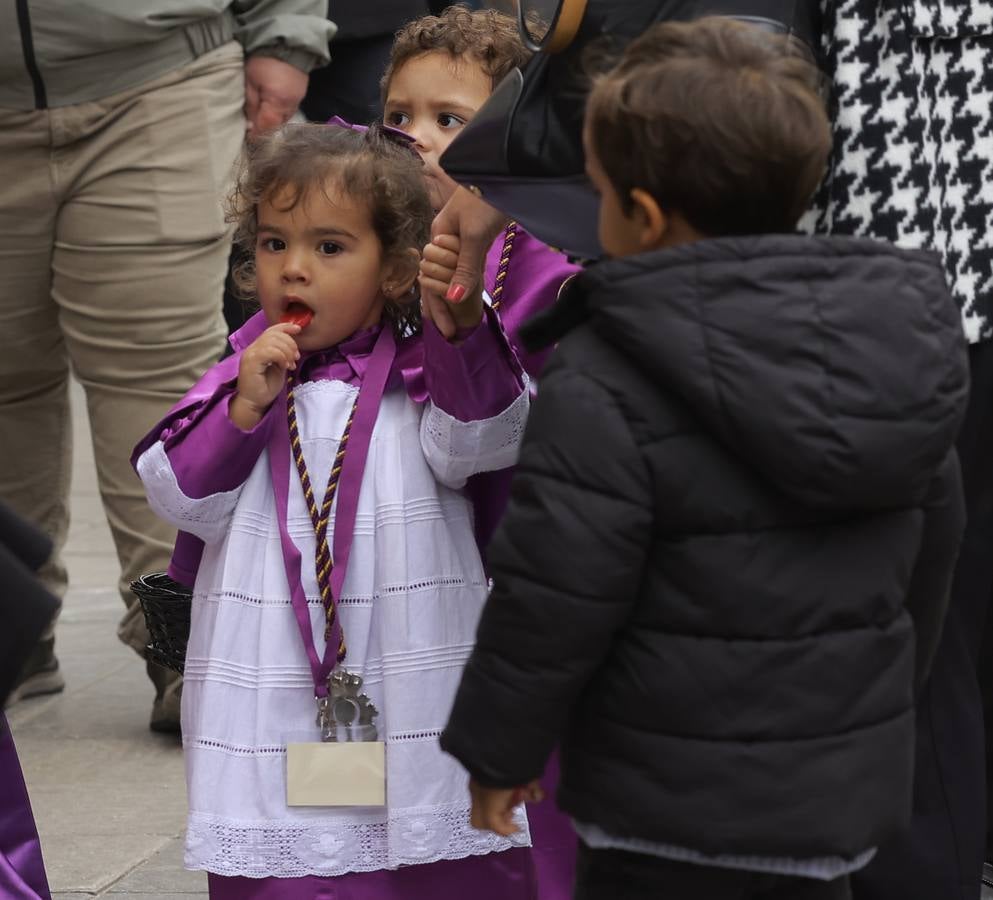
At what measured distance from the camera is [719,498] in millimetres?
1934

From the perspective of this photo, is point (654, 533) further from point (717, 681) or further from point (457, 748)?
point (457, 748)

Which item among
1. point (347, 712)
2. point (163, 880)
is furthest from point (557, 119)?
point (163, 880)

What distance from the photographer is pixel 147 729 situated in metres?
4.35

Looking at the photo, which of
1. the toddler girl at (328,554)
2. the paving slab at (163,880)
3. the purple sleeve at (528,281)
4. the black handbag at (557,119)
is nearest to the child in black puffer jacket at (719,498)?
the black handbag at (557,119)

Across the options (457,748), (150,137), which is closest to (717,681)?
(457,748)

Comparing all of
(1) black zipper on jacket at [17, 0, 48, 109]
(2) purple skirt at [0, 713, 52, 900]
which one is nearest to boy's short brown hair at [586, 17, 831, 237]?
(2) purple skirt at [0, 713, 52, 900]

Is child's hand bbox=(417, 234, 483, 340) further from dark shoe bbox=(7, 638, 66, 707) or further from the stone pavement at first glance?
dark shoe bbox=(7, 638, 66, 707)

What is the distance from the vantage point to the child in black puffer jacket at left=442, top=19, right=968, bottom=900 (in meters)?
1.90

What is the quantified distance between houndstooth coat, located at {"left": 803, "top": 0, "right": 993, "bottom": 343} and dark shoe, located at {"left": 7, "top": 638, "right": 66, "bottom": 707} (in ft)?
9.50

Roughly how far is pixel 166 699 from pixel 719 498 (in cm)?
254

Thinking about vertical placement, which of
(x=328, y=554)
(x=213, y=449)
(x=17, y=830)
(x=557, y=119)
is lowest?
(x=17, y=830)

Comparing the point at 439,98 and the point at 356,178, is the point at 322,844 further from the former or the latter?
the point at 439,98

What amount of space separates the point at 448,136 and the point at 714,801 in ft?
4.72

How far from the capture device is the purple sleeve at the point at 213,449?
2566 millimetres
